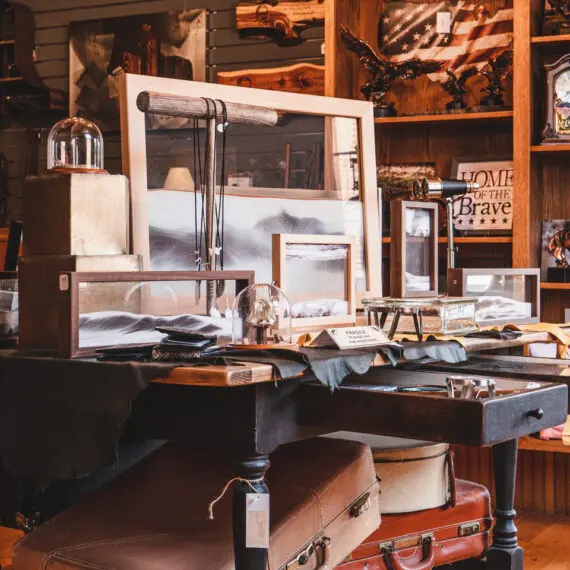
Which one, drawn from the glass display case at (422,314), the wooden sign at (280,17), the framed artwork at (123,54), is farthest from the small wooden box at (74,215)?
the framed artwork at (123,54)

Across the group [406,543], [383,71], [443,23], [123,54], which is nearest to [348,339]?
[406,543]

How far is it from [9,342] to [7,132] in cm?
364

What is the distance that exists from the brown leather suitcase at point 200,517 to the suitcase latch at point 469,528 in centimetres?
43

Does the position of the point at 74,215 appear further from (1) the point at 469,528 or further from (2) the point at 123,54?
(2) the point at 123,54

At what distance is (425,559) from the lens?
228 centimetres

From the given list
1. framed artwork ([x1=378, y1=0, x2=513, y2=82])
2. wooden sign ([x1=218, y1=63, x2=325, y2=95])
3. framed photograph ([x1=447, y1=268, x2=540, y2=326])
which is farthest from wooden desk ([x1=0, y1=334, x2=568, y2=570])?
wooden sign ([x1=218, y1=63, x2=325, y2=95])

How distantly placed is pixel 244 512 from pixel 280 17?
3.46 m

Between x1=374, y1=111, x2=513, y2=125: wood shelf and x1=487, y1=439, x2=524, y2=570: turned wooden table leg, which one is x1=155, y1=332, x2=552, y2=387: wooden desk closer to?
x1=487, y1=439, x2=524, y2=570: turned wooden table leg

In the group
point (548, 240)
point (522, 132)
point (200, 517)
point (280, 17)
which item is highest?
point (280, 17)

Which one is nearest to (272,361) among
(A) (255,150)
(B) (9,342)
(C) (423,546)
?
(B) (9,342)

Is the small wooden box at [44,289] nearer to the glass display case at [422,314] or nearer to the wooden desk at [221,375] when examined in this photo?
the wooden desk at [221,375]

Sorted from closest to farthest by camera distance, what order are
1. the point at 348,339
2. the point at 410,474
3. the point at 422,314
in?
the point at 348,339 < the point at 410,474 < the point at 422,314

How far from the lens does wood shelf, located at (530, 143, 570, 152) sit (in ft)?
11.8

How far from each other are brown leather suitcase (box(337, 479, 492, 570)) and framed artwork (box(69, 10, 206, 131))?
3.06 m
